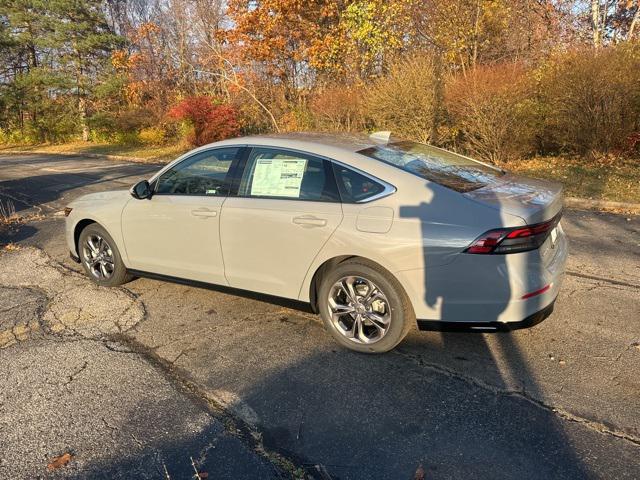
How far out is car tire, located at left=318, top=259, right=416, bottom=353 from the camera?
3.35m

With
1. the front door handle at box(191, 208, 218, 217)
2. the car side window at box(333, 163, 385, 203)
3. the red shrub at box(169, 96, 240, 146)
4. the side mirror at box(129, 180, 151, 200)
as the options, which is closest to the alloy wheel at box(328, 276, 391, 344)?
the car side window at box(333, 163, 385, 203)

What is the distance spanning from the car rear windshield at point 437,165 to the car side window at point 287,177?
367 mm

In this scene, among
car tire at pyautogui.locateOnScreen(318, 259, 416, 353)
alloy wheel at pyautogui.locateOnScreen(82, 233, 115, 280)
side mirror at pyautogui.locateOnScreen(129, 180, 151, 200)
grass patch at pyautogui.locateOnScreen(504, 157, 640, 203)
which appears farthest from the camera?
grass patch at pyautogui.locateOnScreen(504, 157, 640, 203)

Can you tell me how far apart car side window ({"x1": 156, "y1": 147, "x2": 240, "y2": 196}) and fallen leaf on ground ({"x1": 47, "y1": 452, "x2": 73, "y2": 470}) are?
86.3 inches

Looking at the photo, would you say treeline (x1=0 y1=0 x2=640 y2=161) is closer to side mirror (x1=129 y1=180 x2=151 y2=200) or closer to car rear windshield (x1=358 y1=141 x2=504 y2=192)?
car rear windshield (x1=358 y1=141 x2=504 y2=192)

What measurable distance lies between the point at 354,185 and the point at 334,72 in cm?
1778

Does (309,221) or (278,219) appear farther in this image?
(278,219)

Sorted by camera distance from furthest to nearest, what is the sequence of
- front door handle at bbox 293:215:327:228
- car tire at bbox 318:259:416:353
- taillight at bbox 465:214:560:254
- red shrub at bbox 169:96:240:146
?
red shrub at bbox 169:96:240:146, front door handle at bbox 293:215:327:228, car tire at bbox 318:259:416:353, taillight at bbox 465:214:560:254

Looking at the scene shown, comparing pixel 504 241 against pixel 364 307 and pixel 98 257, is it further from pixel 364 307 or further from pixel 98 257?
pixel 98 257

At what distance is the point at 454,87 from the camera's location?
1208 centimetres

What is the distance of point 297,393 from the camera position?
10.3ft

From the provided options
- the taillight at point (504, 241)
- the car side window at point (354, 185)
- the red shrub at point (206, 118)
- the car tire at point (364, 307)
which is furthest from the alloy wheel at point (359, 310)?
the red shrub at point (206, 118)

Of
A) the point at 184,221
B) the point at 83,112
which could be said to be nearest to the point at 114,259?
the point at 184,221

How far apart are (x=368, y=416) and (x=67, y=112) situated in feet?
122
